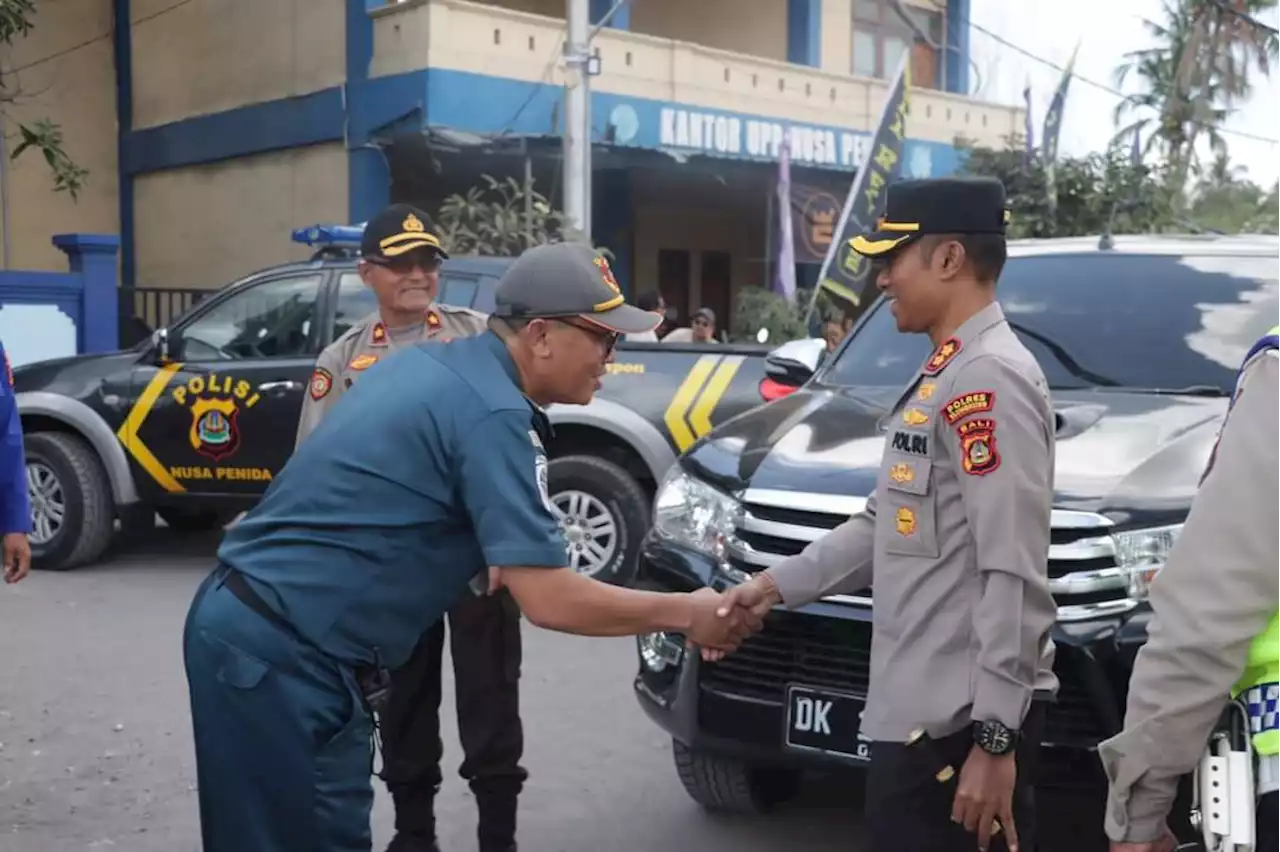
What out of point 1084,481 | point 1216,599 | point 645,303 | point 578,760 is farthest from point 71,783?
point 645,303

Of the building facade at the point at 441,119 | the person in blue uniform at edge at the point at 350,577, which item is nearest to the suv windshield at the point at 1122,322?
the person in blue uniform at edge at the point at 350,577

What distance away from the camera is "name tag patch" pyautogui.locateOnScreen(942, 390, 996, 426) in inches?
100

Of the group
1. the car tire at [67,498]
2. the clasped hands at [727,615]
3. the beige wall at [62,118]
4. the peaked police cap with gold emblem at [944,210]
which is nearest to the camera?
the peaked police cap with gold emblem at [944,210]

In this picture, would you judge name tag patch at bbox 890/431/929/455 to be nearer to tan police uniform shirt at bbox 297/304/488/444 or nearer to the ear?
the ear

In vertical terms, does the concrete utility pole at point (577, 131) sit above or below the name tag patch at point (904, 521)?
above

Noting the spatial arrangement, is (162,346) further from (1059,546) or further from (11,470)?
(1059,546)

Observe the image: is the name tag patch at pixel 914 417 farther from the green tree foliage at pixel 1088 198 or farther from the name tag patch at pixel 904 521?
the green tree foliage at pixel 1088 198

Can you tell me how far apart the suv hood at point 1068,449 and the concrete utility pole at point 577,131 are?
8530 mm

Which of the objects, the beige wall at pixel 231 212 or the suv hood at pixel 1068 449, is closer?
the suv hood at pixel 1068 449

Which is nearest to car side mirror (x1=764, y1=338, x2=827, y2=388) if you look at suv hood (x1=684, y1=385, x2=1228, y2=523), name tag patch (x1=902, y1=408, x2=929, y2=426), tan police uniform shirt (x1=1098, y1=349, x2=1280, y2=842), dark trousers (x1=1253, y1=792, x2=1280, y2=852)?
suv hood (x1=684, y1=385, x2=1228, y2=523)

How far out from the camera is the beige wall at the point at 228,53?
16.4 meters

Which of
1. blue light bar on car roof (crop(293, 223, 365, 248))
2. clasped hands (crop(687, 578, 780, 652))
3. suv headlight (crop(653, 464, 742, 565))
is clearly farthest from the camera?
blue light bar on car roof (crop(293, 223, 365, 248))

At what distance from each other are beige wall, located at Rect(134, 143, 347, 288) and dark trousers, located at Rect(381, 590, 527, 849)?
12.6 metres

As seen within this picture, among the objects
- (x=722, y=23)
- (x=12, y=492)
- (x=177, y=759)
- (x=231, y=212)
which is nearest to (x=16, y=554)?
(x=12, y=492)
